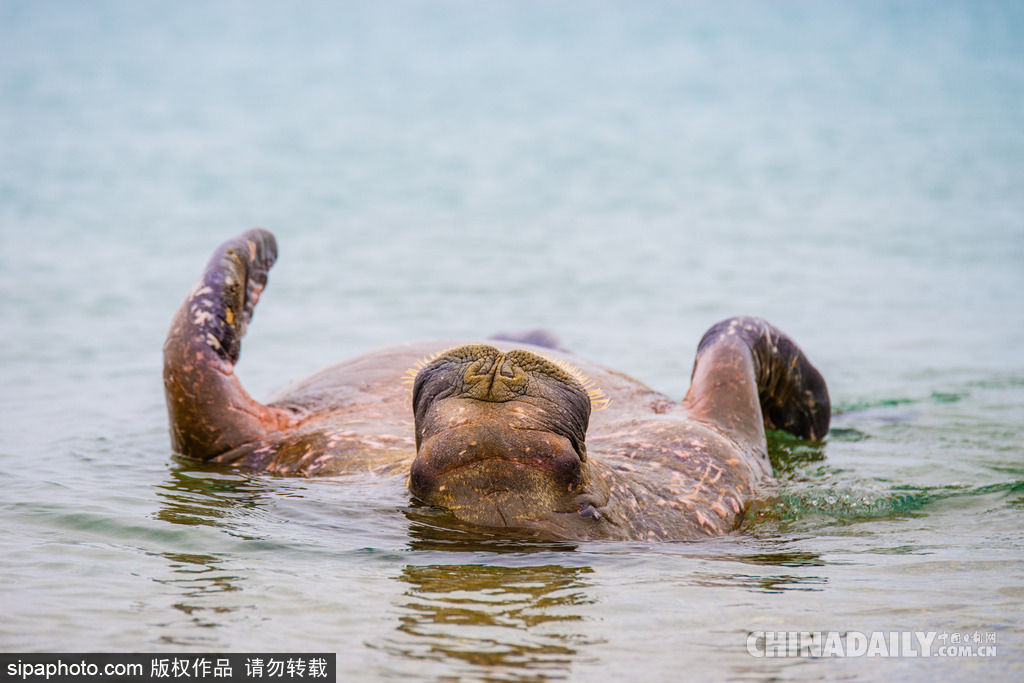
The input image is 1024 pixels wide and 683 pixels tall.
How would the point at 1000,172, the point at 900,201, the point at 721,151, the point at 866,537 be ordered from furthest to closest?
the point at 721,151 → the point at 1000,172 → the point at 900,201 → the point at 866,537

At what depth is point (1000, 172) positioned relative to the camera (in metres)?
25.6

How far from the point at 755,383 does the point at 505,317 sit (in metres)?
6.57

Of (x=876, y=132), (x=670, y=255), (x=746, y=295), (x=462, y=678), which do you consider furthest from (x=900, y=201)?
(x=462, y=678)

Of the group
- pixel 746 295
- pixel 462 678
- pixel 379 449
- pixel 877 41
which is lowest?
pixel 462 678

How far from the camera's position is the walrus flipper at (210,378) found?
17.7 feet

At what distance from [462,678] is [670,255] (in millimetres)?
13946

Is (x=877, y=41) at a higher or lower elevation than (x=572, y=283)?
higher

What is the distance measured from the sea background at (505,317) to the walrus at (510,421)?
0.19m

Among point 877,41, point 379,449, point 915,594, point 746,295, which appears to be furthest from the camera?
point 877,41

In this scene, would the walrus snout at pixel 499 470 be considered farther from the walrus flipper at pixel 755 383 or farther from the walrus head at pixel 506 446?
the walrus flipper at pixel 755 383

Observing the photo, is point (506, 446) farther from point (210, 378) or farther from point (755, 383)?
point (755, 383)

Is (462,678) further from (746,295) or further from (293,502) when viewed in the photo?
(746,295)

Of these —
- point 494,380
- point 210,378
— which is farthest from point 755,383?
point 210,378

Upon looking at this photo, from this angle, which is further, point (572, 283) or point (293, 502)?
point (572, 283)
